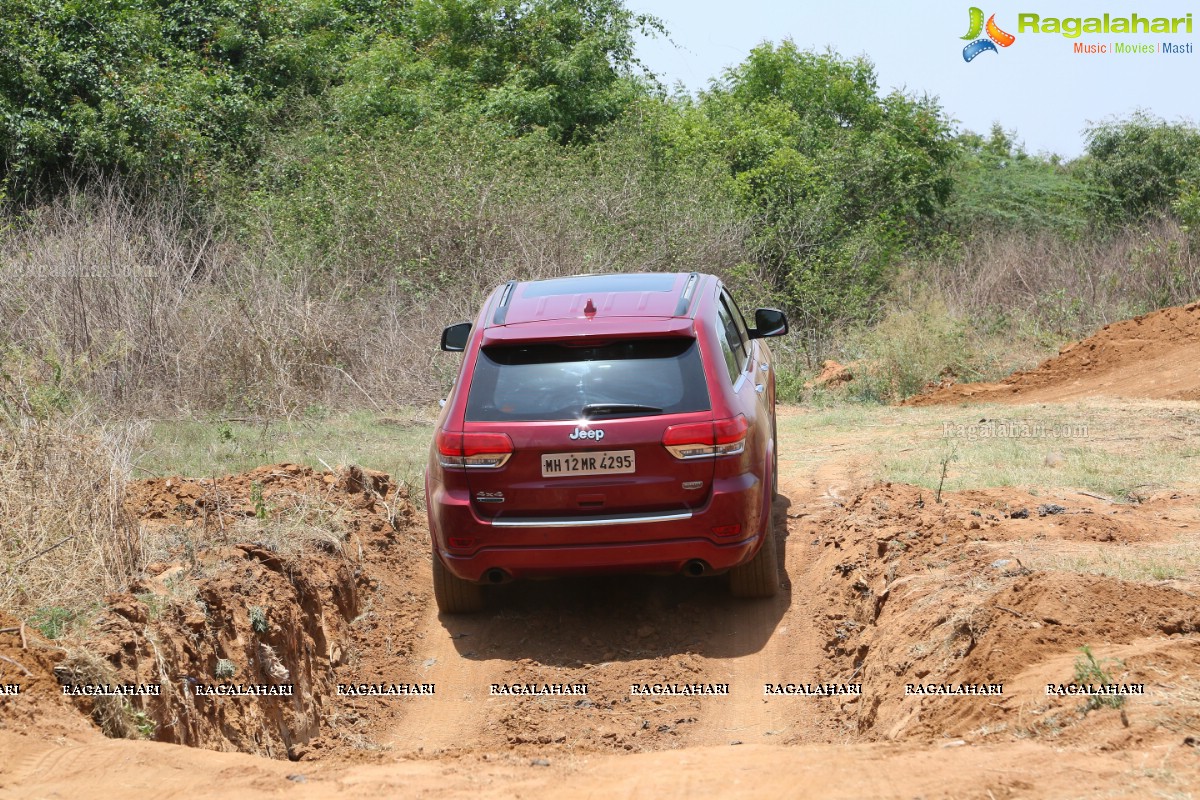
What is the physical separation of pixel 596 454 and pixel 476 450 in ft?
1.96

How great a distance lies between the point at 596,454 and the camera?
5848 mm

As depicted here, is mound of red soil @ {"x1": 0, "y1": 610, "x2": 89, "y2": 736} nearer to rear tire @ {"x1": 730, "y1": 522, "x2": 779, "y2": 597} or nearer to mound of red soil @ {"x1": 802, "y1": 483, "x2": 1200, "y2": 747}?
mound of red soil @ {"x1": 802, "y1": 483, "x2": 1200, "y2": 747}

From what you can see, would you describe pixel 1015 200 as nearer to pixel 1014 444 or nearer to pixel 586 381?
pixel 1014 444

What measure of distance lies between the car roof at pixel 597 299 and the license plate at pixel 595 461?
0.76 m

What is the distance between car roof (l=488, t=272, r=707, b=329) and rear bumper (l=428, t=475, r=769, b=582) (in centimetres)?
101

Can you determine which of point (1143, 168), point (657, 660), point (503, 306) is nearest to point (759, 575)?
point (657, 660)

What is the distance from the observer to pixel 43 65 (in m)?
18.5

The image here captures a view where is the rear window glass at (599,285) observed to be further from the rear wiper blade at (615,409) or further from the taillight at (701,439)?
the taillight at (701,439)

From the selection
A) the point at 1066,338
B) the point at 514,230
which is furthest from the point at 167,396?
the point at 1066,338

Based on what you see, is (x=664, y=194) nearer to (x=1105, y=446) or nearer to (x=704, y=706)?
(x=1105, y=446)

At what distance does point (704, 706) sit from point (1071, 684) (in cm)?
193

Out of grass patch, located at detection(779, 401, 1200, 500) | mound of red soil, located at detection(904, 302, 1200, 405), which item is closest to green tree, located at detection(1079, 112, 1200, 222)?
mound of red soil, located at detection(904, 302, 1200, 405)

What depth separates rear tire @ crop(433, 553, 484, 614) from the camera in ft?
21.8

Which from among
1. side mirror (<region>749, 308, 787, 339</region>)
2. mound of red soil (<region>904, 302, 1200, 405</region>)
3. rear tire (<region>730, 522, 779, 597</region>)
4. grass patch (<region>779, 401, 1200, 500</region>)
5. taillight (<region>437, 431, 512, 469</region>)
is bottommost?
mound of red soil (<region>904, 302, 1200, 405</region>)
